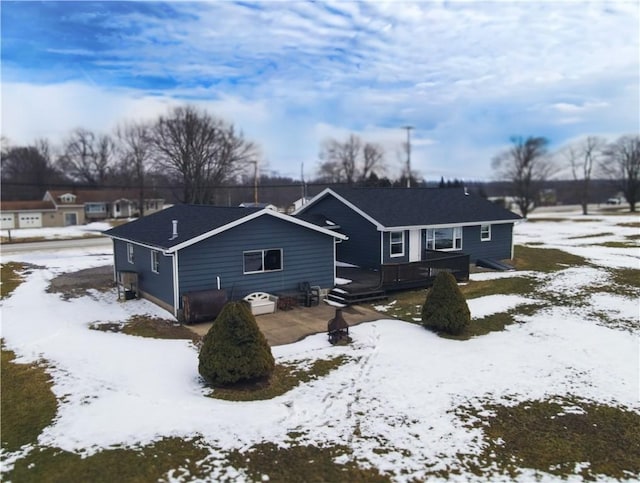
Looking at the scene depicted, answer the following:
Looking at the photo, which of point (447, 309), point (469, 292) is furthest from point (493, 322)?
point (469, 292)

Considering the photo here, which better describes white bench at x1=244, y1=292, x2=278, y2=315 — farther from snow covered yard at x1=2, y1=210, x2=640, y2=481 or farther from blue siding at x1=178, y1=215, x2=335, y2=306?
snow covered yard at x1=2, y1=210, x2=640, y2=481

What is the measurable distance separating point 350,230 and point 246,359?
1461 cm

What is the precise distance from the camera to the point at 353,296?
18.2 m

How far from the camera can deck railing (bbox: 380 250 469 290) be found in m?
19.6

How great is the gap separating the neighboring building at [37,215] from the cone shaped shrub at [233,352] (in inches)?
2259

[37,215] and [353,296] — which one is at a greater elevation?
[37,215]

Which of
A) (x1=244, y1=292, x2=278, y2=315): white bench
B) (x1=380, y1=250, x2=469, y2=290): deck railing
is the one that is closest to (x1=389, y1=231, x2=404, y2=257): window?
(x1=380, y1=250, x2=469, y2=290): deck railing

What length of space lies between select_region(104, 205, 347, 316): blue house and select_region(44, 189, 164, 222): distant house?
50.7 meters

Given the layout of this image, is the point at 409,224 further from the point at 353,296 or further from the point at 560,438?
the point at 560,438

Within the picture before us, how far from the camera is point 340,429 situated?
8492 millimetres

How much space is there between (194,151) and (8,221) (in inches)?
928

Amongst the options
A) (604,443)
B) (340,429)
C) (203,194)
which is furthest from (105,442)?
(203,194)

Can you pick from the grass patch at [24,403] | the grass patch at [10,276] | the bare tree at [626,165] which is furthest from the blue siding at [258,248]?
the bare tree at [626,165]

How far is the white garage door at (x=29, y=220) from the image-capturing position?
57.4m
